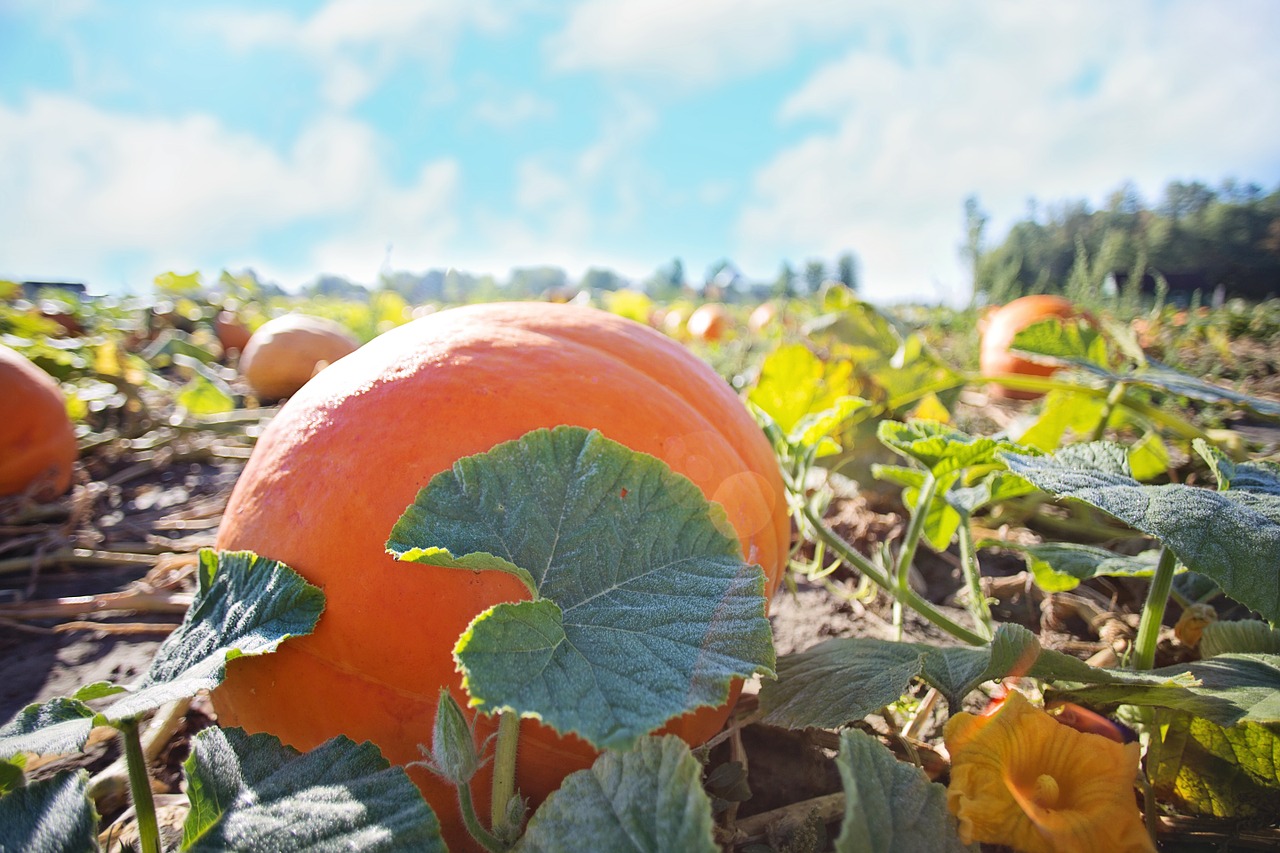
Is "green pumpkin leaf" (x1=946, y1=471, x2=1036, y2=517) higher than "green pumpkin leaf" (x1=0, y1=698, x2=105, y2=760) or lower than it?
higher

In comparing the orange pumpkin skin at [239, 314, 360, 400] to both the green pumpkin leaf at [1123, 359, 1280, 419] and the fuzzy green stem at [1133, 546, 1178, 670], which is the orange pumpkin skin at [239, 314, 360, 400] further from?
the fuzzy green stem at [1133, 546, 1178, 670]

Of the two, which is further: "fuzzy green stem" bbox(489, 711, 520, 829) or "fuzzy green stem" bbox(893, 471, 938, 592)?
"fuzzy green stem" bbox(893, 471, 938, 592)

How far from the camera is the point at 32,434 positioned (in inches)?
89.1

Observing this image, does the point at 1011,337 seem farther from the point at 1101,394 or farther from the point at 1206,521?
the point at 1206,521

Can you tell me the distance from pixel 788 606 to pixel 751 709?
0.56 m

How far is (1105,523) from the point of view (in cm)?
186

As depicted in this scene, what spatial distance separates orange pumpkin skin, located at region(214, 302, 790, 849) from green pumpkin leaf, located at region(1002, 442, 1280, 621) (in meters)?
0.38

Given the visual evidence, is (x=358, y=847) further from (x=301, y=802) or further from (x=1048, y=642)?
(x=1048, y=642)

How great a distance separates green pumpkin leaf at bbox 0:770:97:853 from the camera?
1.96ft

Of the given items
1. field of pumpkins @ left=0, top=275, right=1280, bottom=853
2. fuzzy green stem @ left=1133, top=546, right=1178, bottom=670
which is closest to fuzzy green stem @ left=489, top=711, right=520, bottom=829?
field of pumpkins @ left=0, top=275, right=1280, bottom=853

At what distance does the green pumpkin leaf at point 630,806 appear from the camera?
1.70ft

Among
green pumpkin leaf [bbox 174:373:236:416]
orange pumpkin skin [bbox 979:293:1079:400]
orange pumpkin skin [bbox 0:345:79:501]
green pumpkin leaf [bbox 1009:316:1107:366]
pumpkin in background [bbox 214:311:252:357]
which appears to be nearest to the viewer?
green pumpkin leaf [bbox 1009:316:1107:366]

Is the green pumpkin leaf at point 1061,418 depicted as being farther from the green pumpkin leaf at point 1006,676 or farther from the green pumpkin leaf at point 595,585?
the green pumpkin leaf at point 595,585

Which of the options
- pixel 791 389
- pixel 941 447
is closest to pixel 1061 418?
pixel 791 389
